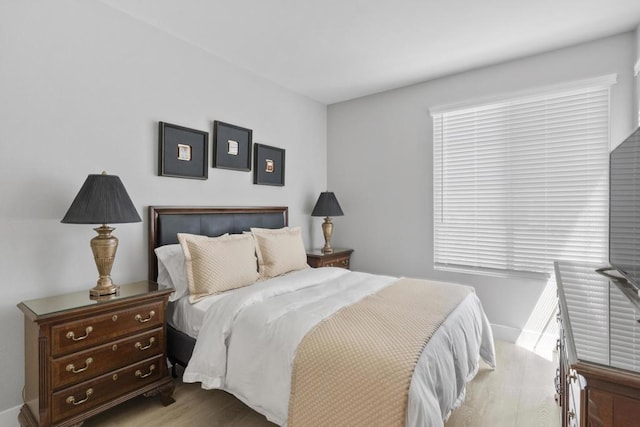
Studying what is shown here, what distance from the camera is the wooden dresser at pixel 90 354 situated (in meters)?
1.67

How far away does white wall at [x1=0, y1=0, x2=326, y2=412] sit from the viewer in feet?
6.27

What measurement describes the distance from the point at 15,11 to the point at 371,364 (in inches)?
110

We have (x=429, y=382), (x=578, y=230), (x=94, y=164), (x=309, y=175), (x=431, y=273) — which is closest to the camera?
(x=429, y=382)

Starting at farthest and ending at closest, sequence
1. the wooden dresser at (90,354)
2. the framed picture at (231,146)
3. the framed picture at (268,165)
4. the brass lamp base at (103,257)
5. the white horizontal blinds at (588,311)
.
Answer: the framed picture at (268,165) → the framed picture at (231,146) → the brass lamp base at (103,257) → the wooden dresser at (90,354) → the white horizontal blinds at (588,311)

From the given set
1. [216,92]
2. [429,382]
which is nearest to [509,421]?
[429,382]

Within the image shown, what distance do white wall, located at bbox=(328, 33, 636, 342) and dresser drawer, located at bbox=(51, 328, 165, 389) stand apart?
8.54ft

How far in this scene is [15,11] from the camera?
6.24 ft

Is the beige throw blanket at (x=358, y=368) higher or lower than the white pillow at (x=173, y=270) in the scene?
lower

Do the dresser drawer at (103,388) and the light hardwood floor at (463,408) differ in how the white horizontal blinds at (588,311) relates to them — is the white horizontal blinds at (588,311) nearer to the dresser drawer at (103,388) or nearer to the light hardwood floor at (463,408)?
the light hardwood floor at (463,408)

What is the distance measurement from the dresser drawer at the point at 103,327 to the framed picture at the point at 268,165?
5.59ft

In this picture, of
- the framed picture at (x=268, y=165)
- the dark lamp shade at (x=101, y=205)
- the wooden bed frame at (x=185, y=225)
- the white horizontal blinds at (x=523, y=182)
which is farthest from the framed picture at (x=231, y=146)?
the white horizontal blinds at (x=523, y=182)

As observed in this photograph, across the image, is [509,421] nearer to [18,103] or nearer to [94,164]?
[94,164]

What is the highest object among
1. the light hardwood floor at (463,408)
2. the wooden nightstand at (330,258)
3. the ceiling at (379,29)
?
the ceiling at (379,29)

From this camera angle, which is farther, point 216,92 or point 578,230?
point 216,92
